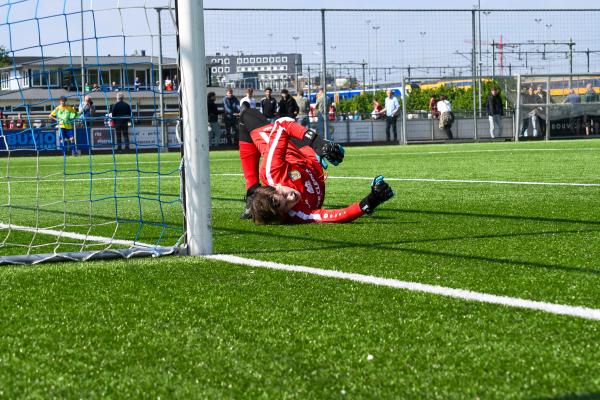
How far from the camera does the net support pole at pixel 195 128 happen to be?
560cm

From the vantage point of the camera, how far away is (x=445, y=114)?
29.6 m

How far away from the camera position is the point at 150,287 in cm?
442

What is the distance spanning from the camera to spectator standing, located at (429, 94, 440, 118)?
98.9 feet

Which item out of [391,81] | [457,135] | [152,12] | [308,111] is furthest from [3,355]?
[457,135]

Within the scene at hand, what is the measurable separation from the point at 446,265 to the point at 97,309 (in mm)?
1929

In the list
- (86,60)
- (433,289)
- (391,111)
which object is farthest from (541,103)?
(433,289)

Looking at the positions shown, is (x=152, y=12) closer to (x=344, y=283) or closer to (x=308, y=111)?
(x=344, y=283)

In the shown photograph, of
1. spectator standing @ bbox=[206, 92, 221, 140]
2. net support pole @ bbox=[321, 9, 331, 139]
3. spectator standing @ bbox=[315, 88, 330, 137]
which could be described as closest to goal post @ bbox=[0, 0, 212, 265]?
spectator standing @ bbox=[206, 92, 221, 140]

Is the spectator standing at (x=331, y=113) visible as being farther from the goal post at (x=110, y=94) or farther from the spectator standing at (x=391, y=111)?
the goal post at (x=110, y=94)

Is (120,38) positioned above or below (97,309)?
above

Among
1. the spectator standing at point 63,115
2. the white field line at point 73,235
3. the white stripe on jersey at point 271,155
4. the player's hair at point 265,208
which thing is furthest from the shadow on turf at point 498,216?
the spectator standing at point 63,115

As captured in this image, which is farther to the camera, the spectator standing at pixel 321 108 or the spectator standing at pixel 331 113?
the spectator standing at pixel 331 113

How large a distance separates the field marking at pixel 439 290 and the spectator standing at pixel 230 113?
2150 cm

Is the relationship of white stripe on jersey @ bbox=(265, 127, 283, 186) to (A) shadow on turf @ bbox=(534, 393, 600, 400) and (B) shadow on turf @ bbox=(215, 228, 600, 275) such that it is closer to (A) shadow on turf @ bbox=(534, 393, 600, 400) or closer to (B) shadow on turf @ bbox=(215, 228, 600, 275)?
(B) shadow on turf @ bbox=(215, 228, 600, 275)
